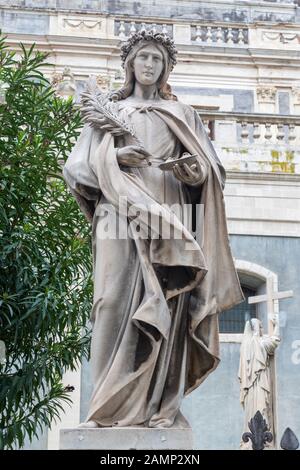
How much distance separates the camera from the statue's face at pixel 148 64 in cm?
556

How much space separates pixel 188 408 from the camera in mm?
16422

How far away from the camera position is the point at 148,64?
5.55 meters

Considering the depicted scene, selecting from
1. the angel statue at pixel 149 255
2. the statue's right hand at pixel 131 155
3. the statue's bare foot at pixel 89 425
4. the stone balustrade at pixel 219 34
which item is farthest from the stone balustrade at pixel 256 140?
→ the statue's bare foot at pixel 89 425

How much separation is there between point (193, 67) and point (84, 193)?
66.3 ft

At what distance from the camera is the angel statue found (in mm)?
4844

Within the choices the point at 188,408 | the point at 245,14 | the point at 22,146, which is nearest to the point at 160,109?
the point at 22,146

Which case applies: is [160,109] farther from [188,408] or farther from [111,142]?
[188,408]

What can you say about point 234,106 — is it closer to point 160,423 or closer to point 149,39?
point 149,39

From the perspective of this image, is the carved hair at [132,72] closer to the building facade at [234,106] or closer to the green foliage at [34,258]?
the green foliage at [34,258]

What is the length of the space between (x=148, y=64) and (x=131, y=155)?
707mm

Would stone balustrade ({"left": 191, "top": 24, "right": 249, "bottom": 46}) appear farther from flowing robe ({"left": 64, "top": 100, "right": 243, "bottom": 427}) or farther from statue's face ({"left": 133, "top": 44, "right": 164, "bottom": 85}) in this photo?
flowing robe ({"left": 64, "top": 100, "right": 243, "bottom": 427})

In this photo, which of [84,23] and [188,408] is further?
[84,23]

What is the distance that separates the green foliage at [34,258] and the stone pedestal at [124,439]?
213 inches

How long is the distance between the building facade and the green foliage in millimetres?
5226
